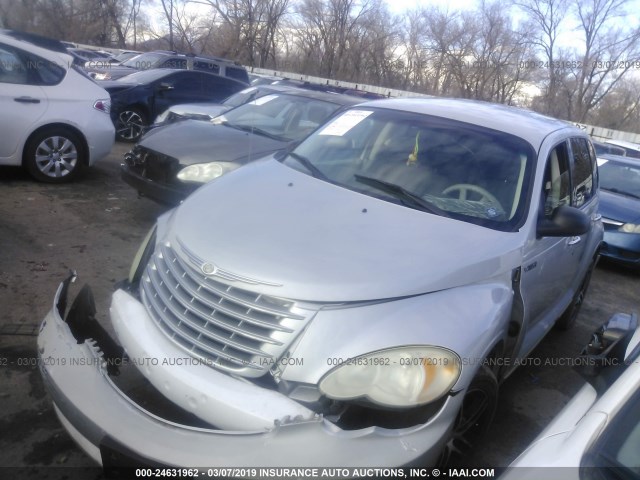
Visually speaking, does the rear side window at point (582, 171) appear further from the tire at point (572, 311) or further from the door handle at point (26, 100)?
the door handle at point (26, 100)

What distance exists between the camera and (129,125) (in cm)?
1023

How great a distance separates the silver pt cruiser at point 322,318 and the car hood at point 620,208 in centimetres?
465

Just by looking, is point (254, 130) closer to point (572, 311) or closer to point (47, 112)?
point (47, 112)

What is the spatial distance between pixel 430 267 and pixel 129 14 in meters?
41.9

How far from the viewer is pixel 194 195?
10.2 feet

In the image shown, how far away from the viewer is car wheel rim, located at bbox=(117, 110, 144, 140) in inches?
400

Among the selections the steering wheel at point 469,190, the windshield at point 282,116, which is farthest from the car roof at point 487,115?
the windshield at point 282,116

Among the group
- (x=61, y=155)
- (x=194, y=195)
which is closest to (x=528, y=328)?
(x=194, y=195)

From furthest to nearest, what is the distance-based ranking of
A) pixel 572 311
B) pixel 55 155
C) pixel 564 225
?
pixel 55 155, pixel 572 311, pixel 564 225

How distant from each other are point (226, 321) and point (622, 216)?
670 centimetres

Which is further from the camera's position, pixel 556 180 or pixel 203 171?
pixel 203 171

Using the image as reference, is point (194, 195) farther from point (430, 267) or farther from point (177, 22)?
point (177, 22)

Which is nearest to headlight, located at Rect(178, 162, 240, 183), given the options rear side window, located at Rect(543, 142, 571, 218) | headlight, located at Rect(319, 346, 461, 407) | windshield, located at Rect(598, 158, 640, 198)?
rear side window, located at Rect(543, 142, 571, 218)

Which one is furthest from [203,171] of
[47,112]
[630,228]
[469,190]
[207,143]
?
[630,228]
